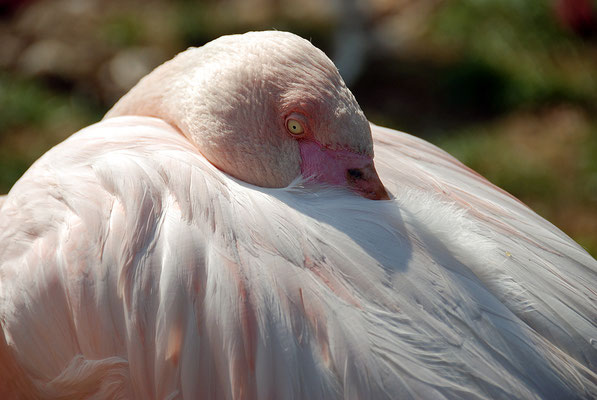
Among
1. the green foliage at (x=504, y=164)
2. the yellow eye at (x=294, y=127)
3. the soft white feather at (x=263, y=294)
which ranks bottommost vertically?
the green foliage at (x=504, y=164)

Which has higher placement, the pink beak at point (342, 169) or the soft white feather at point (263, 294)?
the pink beak at point (342, 169)

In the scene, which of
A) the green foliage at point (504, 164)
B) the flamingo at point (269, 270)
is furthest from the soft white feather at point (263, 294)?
the green foliage at point (504, 164)

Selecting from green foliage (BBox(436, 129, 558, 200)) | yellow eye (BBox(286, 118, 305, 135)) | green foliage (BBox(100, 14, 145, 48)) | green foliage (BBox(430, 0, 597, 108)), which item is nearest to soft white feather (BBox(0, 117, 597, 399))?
yellow eye (BBox(286, 118, 305, 135))

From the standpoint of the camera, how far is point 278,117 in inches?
75.1

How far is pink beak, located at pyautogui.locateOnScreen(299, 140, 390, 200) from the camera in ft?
6.10

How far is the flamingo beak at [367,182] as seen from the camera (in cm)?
187

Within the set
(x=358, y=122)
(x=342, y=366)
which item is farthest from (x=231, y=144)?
(x=342, y=366)

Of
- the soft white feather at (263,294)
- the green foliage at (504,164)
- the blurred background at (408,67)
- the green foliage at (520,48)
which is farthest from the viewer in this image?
the green foliage at (520,48)

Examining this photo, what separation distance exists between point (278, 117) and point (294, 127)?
Result: 0.05 metres

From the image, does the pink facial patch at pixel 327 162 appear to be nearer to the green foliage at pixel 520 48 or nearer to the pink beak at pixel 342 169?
the pink beak at pixel 342 169

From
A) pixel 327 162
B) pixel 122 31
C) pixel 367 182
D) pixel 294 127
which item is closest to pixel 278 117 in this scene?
pixel 294 127

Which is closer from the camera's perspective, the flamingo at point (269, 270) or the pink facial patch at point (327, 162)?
the flamingo at point (269, 270)

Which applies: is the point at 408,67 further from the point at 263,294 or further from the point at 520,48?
the point at 263,294

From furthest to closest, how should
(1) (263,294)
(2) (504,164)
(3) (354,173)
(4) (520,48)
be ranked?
(4) (520,48) → (2) (504,164) → (3) (354,173) → (1) (263,294)
